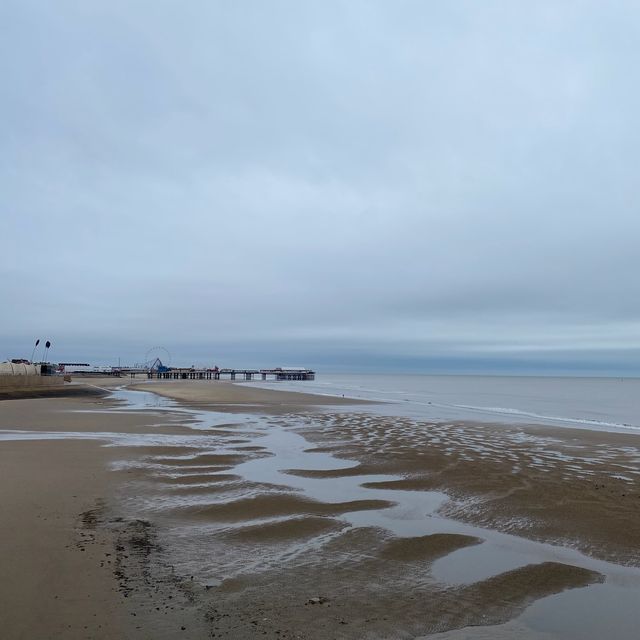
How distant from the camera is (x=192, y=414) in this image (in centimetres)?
2875

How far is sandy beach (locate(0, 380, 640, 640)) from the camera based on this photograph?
194 inches

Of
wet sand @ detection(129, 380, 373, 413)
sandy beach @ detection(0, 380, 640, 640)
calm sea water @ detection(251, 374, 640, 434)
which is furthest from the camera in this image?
wet sand @ detection(129, 380, 373, 413)

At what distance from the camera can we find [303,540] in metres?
7.46

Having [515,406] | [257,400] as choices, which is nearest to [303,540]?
[257,400]

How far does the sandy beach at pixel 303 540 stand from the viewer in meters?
4.92

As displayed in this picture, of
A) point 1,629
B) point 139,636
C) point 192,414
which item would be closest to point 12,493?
point 1,629

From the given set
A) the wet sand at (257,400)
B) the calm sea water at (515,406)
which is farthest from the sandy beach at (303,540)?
the wet sand at (257,400)

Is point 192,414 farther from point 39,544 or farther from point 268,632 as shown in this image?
point 268,632

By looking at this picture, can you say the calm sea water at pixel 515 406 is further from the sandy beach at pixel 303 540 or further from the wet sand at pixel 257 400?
the sandy beach at pixel 303 540

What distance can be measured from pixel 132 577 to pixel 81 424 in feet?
60.3

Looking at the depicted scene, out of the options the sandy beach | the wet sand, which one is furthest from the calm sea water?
the sandy beach

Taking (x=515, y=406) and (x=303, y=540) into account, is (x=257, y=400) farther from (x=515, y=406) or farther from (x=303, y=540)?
(x=303, y=540)

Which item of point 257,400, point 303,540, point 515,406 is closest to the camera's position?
point 303,540

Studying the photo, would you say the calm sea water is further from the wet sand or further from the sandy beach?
the sandy beach
